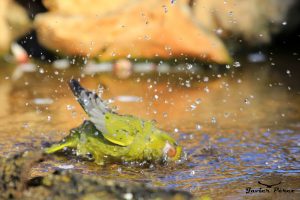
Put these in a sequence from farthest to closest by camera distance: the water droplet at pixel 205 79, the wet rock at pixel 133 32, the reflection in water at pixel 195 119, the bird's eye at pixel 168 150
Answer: the wet rock at pixel 133 32
the water droplet at pixel 205 79
the bird's eye at pixel 168 150
the reflection in water at pixel 195 119

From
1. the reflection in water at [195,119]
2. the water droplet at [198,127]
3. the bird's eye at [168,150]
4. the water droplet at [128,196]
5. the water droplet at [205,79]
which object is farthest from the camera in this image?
the water droplet at [205,79]

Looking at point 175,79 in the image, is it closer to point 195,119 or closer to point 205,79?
point 205,79

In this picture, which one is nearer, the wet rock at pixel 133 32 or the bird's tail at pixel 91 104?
the bird's tail at pixel 91 104

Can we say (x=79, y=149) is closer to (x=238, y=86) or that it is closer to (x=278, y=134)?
(x=278, y=134)

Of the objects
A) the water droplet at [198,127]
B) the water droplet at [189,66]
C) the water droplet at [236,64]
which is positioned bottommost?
the water droplet at [198,127]
